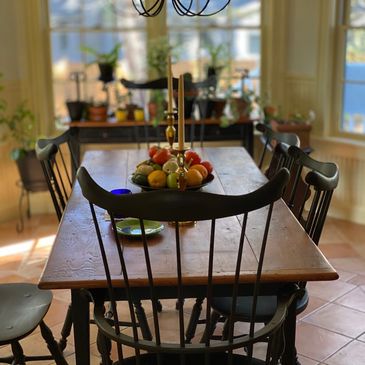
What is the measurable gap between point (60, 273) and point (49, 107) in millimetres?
3320

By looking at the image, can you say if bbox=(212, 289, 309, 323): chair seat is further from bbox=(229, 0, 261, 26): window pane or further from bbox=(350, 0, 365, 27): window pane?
bbox=(229, 0, 261, 26): window pane

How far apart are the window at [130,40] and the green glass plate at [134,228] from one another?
2758mm

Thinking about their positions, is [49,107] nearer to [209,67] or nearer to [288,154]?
[209,67]

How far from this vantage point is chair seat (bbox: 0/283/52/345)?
210 centimetres

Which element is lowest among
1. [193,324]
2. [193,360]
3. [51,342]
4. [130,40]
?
[193,324]

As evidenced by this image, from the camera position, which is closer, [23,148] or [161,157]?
[161,157]

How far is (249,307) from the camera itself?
2250mm

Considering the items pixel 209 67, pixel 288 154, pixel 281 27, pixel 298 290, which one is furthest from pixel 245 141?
pixel 298 290

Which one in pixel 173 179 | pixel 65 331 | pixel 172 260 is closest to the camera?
pixel 172 260

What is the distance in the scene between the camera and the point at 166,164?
2.49m

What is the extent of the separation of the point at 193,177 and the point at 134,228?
15.4 inches

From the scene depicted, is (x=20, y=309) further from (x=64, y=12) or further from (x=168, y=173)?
(x=64, y=12)

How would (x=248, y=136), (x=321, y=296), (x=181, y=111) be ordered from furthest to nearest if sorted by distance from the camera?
1. (x=248, y=136)
2. (x=321, y=296)
3. (x=181, y=111)

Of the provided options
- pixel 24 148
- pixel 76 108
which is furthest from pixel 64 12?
pixel 24 148
